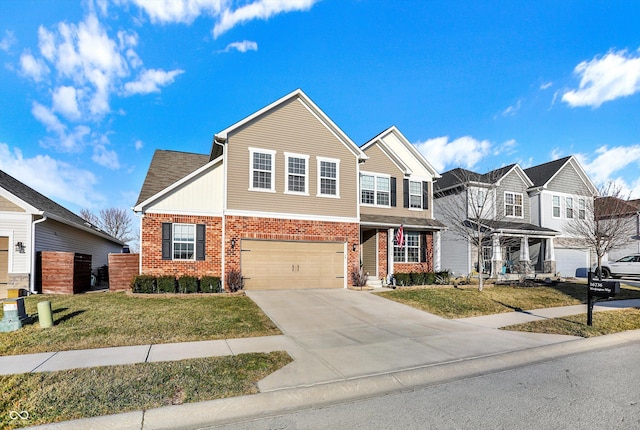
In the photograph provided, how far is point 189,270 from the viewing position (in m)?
15.1

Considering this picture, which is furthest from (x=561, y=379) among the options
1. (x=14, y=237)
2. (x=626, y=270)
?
(x=626, y=270)

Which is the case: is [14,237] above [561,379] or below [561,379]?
above

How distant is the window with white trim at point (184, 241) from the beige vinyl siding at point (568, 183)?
78.8 feet

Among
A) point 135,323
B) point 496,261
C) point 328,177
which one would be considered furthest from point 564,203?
point 135,323

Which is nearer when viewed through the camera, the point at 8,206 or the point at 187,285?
the point at 187,285

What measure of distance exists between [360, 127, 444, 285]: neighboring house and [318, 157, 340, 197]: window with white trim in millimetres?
2407

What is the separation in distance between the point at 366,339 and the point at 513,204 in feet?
69.4

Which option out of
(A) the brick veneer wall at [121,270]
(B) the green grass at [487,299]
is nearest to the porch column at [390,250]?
(B) the green grass at [487,299]

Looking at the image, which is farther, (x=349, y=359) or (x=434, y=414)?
(x=349, y=359)

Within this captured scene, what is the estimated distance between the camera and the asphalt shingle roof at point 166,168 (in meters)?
16.9

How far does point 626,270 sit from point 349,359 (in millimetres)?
26656

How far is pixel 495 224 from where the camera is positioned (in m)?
23.0

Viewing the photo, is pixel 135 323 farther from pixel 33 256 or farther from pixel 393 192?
pixel 393 192

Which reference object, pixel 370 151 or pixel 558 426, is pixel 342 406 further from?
pixel 370 151
